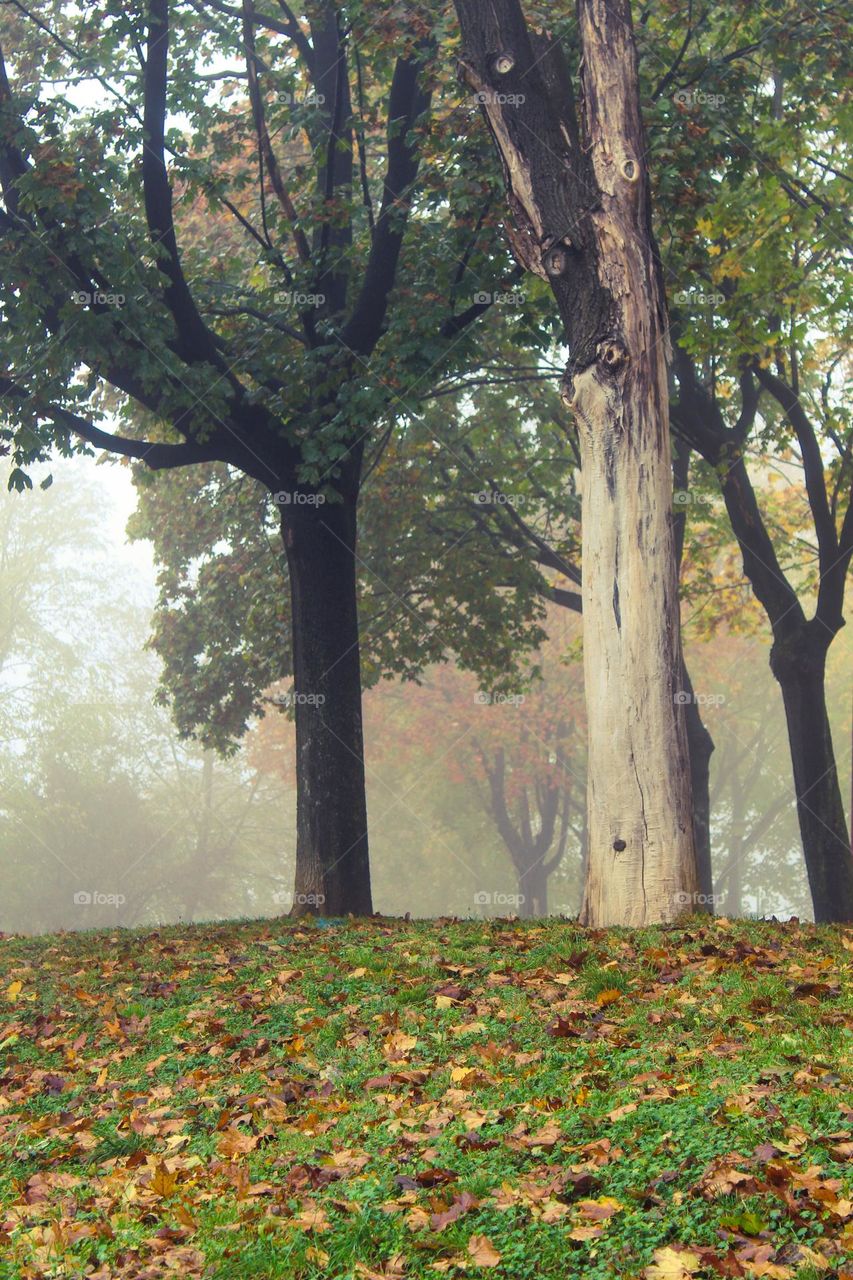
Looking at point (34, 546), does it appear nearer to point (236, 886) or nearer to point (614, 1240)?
point (236, 886)

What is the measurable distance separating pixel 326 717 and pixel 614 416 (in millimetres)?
4826

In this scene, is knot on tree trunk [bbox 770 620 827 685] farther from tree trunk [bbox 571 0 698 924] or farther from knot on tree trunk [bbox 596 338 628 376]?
knot on tree trunk [bbox 596 338 628 376]

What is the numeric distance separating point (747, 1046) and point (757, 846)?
36917mm

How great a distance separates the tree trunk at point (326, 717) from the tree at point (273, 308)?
0.02 metres

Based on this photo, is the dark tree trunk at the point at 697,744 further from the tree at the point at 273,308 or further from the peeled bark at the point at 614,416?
A: the peeled bark at the point at 614,416

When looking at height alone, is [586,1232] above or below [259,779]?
below

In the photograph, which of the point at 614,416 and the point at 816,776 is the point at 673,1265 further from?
the point at 816,776

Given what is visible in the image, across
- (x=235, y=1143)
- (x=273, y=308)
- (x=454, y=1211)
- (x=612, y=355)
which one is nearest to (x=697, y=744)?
(x=273, y=308)

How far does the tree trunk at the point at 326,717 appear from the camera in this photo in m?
12.0

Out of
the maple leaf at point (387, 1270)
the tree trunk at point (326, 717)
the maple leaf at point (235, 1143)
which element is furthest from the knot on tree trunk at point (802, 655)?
the maple leaf at point (387, 1270)

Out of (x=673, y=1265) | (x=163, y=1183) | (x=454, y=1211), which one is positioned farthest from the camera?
(x=163, y=1183)

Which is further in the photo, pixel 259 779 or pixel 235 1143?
pixel 259 779

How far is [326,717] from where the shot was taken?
1213cm

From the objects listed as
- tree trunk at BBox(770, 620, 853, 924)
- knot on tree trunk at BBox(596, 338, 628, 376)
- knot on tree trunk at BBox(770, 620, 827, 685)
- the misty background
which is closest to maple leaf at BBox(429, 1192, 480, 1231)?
knot on tree trunk at BBox(596, 338, 628, 376)
